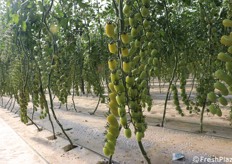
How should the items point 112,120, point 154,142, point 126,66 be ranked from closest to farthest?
1. point 126,66
2. point 112,120
3. point 154,142

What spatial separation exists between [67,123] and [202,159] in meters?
3.75

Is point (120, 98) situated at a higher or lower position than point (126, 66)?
lower

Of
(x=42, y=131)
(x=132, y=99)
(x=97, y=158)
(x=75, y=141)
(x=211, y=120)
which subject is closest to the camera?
(x=132, y=99)

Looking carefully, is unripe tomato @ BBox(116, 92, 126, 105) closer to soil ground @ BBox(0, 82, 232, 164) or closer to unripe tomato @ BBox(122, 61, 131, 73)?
unripe tomato @ BBox(122, 61, 131, 73)

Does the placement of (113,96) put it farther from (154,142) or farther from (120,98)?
(154,142)

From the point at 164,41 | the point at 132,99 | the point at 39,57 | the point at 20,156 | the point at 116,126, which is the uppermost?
the point at 164,41

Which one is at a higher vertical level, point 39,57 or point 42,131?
point 39,57

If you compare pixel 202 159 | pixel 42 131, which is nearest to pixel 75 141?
pixel 42 131

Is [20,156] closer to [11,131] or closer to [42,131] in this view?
[42,131]

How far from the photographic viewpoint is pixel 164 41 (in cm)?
623

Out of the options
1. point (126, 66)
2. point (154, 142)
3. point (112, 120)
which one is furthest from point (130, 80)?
point (154, 142)

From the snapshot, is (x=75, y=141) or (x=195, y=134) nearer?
(x=195, y=134)

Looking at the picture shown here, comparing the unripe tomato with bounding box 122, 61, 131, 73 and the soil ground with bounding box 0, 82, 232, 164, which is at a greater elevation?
the unripe tomato with bounding box 122, 61, 131, 73

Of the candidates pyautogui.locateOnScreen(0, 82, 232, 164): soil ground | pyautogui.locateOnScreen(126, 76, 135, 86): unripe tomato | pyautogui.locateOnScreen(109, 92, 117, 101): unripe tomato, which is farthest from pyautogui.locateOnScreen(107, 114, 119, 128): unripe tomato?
pyautogui.locateOnScreen(0, 82, 232, 164): soil ground
